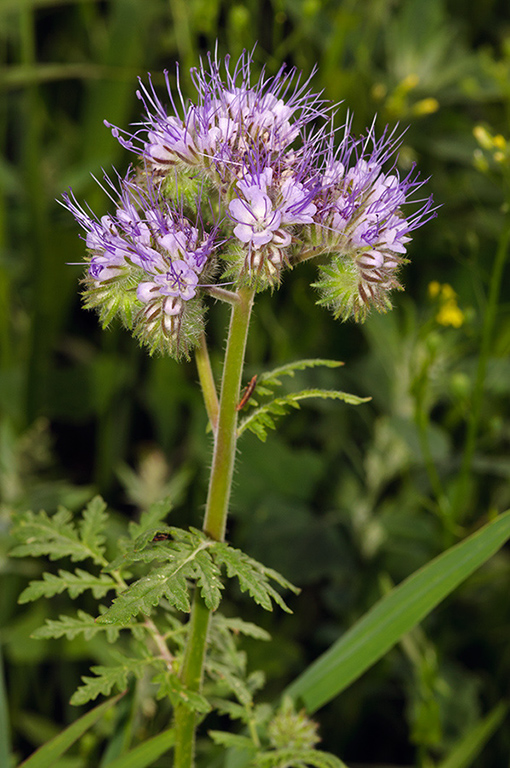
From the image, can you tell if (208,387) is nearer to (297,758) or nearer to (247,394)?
(247,394)

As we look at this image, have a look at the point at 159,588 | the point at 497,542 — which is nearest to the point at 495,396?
the point at 497,542

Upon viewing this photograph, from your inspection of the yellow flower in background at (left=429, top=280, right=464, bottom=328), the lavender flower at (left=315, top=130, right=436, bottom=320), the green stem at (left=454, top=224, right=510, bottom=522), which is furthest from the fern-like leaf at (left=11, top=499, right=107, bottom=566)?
the yellow flower in background at (left=429, top=280, right=464, bottom=328)

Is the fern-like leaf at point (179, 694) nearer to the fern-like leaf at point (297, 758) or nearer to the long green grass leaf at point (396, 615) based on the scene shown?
the fern-like leaf at point (297, 758)

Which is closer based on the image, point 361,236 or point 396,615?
point 361,236

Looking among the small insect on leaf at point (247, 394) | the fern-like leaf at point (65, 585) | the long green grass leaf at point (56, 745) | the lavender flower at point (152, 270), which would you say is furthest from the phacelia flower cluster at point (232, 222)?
the long green grass leaf at point (56, 745)

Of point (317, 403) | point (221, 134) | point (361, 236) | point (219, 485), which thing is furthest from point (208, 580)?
point (317, 403)
